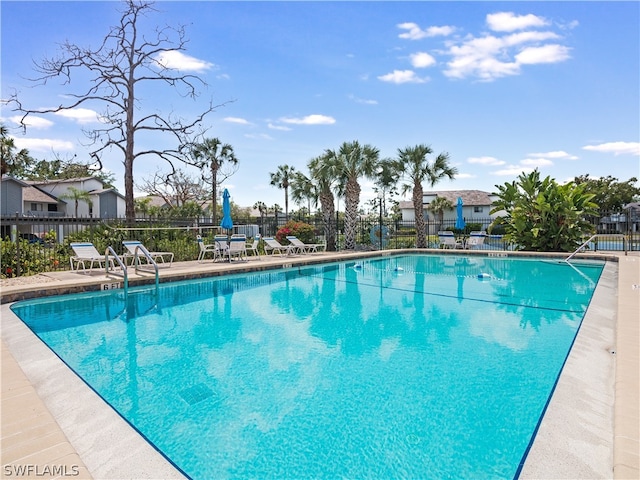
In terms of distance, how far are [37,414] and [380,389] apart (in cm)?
273

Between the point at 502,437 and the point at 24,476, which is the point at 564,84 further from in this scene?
the point at 24,476

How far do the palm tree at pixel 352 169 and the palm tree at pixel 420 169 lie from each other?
6.59 ft

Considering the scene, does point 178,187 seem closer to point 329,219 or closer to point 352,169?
point 329,219

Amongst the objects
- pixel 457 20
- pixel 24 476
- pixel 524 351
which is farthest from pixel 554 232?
pixel 24 476

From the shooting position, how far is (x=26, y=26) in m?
12.1

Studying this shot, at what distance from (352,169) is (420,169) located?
365 cm

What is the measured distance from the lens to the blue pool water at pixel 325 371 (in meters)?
2.70

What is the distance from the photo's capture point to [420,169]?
62.2 feet

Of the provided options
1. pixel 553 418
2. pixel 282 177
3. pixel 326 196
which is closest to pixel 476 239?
pixel 326 196

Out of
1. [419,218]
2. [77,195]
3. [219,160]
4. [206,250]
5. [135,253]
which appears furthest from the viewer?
[77,195]

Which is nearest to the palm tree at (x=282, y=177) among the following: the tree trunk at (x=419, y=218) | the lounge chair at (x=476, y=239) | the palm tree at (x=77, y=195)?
the palm tree at (x=77, y=195)

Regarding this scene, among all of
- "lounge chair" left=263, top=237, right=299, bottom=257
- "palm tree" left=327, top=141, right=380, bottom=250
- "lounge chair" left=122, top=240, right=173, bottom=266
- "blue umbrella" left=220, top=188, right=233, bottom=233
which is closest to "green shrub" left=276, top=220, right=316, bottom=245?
"lounge chair" left=263, top=237, right=299, bottom=257

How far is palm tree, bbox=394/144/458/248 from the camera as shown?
18781 mm

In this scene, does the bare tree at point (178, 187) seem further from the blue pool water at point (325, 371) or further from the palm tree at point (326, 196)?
the blue pool water at point (325, 371)
